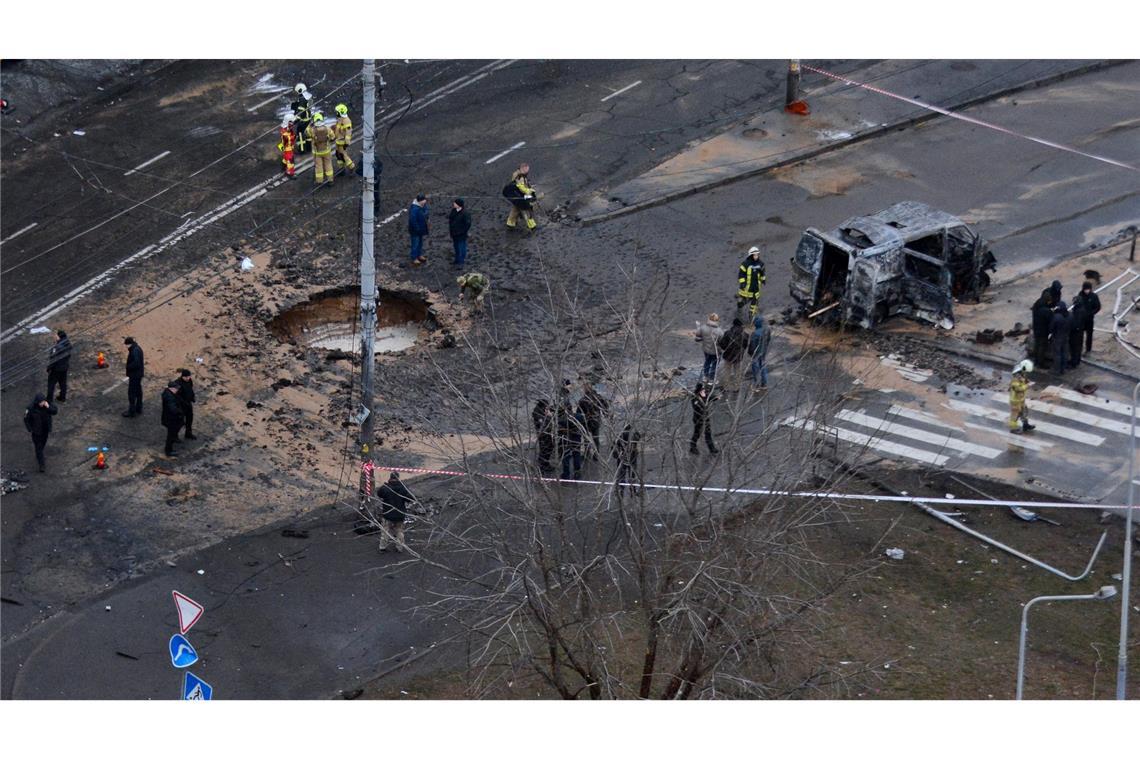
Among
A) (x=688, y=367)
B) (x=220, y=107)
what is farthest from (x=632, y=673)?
(x=220, y=107)

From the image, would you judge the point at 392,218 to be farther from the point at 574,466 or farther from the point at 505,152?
the point at 574,466

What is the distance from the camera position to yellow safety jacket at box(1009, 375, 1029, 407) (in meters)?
24.6

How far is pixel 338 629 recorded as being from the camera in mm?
21125

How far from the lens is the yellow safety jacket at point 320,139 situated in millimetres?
30531

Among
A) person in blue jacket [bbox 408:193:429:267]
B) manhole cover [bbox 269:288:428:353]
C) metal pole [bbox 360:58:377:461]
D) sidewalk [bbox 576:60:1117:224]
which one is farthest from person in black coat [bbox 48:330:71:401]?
sidewalk [bbox 576:60:1117:224]

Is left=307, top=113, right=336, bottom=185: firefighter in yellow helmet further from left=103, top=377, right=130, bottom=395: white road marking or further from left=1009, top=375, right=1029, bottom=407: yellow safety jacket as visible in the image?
left=1009, top=375, right=1029, bottom=407: yellow safety jacket

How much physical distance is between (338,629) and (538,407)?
3.49 m

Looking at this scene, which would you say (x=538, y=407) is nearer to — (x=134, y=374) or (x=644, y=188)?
(x=134, y=374)

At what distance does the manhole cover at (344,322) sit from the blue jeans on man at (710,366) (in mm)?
4679

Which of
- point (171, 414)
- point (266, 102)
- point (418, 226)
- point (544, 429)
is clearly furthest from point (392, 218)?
point (544, 429)

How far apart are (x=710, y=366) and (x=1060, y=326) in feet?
16.5

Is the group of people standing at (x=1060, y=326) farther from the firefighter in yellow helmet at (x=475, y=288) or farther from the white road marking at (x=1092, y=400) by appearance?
the firefighter in yellow helmet at (x=475, y=288)

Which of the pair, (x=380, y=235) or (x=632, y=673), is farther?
(x=380, y=235)

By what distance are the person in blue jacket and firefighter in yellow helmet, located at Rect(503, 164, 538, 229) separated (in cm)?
153
